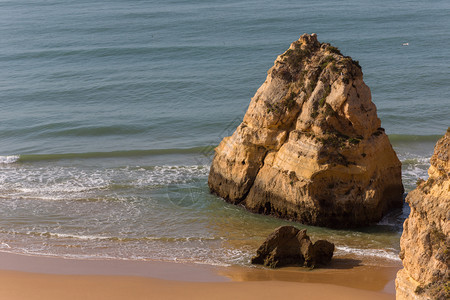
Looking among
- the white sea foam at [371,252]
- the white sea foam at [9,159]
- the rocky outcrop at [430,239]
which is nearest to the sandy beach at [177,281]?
the white sea foam at [371,252]

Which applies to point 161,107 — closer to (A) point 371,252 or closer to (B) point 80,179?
(B) point 80,179

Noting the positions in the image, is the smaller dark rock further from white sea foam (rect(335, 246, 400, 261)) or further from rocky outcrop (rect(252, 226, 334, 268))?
white sea foam (rect(335, 246, 400, 261))

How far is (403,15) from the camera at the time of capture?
5044 centimetres

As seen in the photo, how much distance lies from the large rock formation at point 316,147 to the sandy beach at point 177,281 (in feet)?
8.51

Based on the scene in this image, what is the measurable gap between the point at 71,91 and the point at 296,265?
22204 millimetres

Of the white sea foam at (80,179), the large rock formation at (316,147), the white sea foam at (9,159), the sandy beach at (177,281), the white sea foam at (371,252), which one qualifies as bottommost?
the white sea foam at (371,252)

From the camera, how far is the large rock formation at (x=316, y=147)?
1764 cm

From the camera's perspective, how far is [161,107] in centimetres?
3177

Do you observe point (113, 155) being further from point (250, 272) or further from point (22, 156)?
point (250, 272)

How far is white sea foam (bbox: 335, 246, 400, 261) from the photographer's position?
1617 centimetres

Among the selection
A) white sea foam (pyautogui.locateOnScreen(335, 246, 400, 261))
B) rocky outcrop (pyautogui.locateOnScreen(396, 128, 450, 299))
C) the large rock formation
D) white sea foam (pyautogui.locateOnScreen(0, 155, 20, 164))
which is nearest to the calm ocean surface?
white sea foam (pyautogui.locateOnScreen(335, 246, 400, 261))

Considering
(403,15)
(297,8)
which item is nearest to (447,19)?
(403,15)

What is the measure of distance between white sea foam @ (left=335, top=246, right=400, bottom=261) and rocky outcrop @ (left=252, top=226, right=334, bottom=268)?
94 cm

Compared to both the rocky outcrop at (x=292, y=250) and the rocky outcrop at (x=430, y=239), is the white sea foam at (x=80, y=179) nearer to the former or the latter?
the rocky outcrop at (x=292, y=250)
